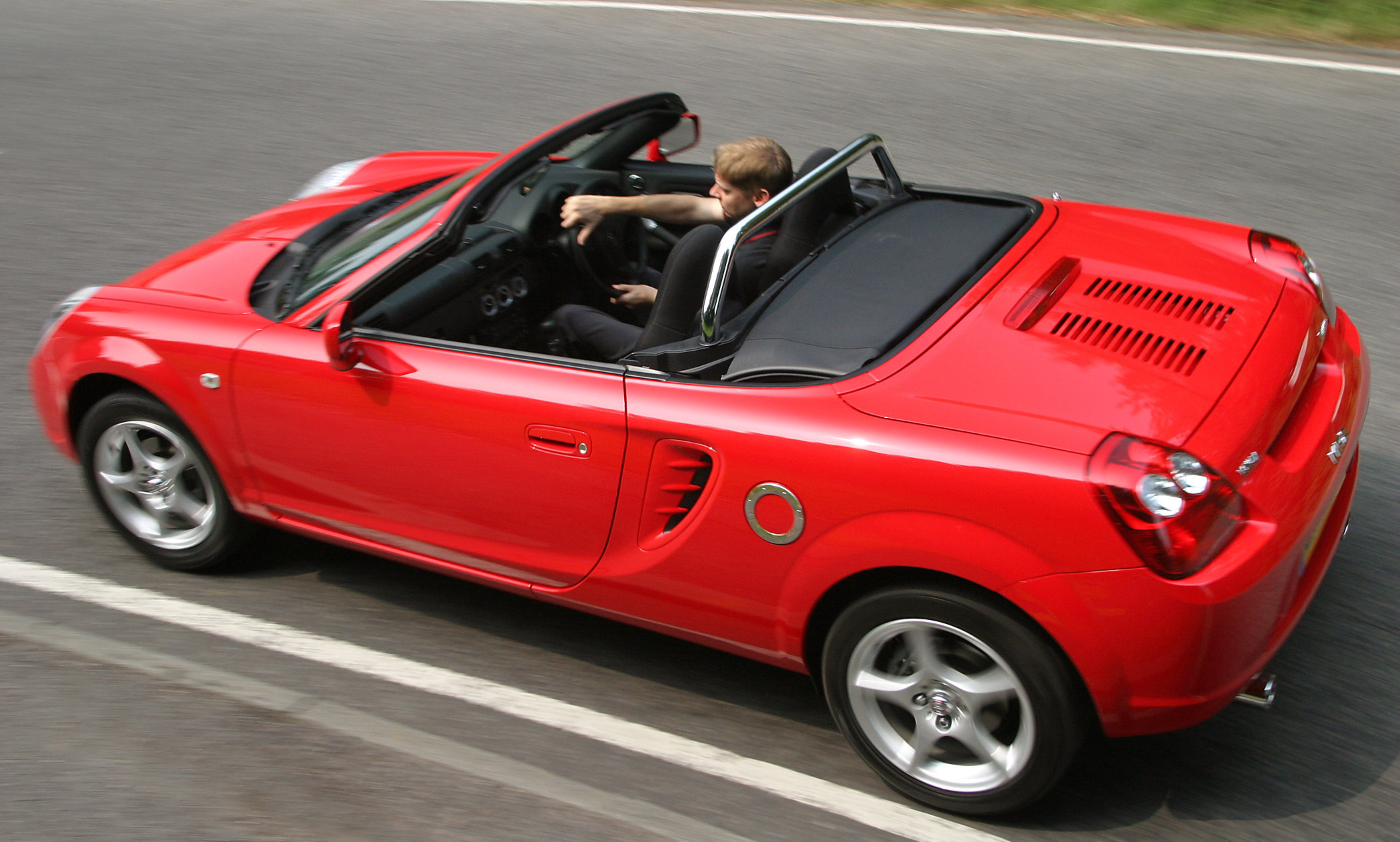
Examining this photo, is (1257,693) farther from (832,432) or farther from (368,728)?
(368,728)

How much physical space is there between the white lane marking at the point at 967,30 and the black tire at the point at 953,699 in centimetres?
682

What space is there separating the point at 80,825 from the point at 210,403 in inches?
49.5

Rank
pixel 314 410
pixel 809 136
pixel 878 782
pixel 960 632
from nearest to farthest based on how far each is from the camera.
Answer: pixel 960 632 → pixel 878 782 → pixel 314 410 → pixel 809 136

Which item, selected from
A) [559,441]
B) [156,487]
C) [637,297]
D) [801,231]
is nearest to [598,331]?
[637,297]

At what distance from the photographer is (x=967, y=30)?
29.8ft

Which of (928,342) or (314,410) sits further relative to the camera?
(314,410)

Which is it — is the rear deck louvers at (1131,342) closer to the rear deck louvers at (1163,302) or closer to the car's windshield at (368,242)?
the rear deck louvers at (1163,302)

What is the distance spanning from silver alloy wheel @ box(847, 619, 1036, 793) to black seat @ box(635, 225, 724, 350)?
41.7 inches

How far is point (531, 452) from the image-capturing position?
10.7ft

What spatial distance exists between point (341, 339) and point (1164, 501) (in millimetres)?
2163

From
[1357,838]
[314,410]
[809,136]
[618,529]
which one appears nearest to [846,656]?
[618,529]

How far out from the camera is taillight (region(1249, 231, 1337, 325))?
11.6 feet

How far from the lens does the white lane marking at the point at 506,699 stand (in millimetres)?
3059

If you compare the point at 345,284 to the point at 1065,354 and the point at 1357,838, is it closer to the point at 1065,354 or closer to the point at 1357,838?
the point at 1065,354
